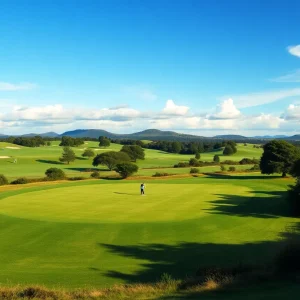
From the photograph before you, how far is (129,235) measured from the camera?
25.8 meters

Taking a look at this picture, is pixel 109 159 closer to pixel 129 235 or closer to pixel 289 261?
pixel 129 235

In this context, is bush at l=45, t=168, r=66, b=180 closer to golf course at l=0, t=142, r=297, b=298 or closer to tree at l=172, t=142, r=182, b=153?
golf course at l=0, t=142, r=297, b=298

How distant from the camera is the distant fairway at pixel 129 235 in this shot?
737 inches

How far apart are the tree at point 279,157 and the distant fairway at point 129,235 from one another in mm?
24472

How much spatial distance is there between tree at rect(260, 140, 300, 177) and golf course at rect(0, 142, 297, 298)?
2227cm

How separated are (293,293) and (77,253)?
12922 mm

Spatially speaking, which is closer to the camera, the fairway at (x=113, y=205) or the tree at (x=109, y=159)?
the fairway at (x=113, y=205)

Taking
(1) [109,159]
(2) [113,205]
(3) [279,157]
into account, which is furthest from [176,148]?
(2) [113,205]

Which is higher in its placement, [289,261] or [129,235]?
[289,261]

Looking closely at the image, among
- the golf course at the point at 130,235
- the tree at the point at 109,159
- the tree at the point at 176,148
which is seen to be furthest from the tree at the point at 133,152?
the golf course at the point at 130,235

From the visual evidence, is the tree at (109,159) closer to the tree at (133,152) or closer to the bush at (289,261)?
the tree at (133,152)

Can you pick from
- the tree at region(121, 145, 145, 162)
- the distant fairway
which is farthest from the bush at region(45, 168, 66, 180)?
the tree at region(121, 145, 145, 162)

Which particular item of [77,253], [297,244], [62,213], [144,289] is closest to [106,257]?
[77,253]

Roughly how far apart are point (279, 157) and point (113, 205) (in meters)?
39.9
